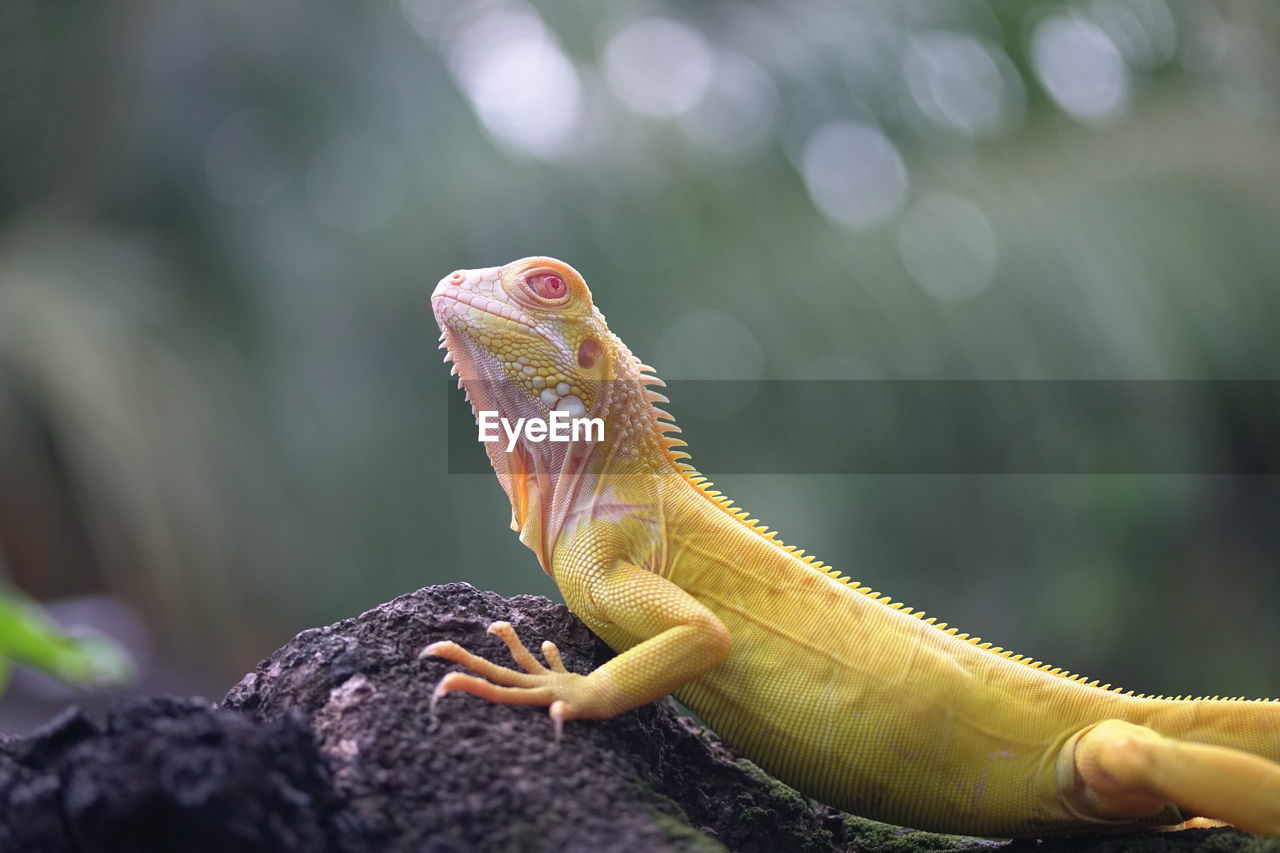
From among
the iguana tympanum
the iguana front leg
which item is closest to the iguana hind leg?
the iguana tympanum

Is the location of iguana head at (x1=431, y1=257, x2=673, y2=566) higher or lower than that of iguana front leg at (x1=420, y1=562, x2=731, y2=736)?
higher

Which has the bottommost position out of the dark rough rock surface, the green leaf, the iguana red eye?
the dark rough rock surface

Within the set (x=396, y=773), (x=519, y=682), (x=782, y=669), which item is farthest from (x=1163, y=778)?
(x=396, y=773)

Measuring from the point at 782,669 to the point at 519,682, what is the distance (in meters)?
0.93

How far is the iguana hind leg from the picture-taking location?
3014 millimetres

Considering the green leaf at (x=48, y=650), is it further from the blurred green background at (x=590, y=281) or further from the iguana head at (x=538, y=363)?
the blurred green background at (x=590, y=281)

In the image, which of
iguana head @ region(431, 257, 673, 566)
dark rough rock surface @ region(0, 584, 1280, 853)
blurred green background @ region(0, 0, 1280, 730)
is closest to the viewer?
dark rough rock surface @ region(0, 584, 1280, 853)

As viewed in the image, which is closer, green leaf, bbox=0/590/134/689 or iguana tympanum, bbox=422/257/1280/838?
green leaf, bbox=0/590/134/689

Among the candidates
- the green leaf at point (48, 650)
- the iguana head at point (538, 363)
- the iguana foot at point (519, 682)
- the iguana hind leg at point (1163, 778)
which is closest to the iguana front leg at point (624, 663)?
the iguana foot at point (519, 682)

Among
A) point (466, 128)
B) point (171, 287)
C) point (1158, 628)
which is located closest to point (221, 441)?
point (171, 287)

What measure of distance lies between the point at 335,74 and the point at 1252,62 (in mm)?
7574

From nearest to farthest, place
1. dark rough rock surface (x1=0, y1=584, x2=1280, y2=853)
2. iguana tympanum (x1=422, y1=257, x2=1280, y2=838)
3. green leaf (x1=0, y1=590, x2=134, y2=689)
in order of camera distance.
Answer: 1. green leaf (x1=0, y1=590, x2=134, y2=689)
2. dark rough rock surface (x1=0, y1=584, x2=1280, y2=853)
3. iguana tympanum (x1=422, y1=257, x2=1280, y2=838)

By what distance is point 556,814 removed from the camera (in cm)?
263

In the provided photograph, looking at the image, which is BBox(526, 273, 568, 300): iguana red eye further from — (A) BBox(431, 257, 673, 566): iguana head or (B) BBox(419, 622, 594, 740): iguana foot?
(B) BBox(419, 622, 594, 740): iguana foot
